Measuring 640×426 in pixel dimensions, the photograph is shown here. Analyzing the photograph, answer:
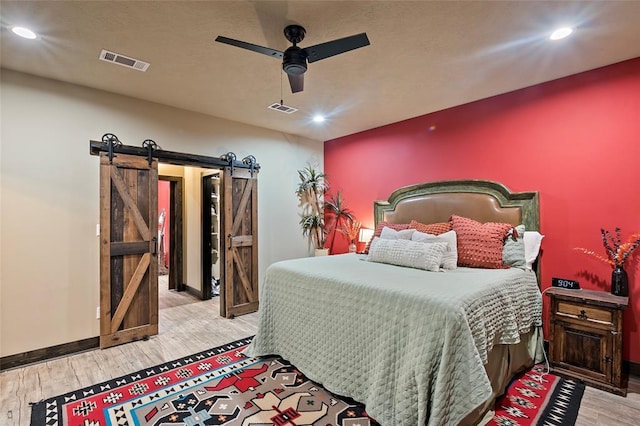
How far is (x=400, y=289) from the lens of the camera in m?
2.10

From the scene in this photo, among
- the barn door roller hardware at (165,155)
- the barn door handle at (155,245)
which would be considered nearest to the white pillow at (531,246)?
the barn door roller hardware at (165,155)

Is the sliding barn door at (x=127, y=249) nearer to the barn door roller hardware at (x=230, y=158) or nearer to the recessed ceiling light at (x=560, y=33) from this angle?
the barn door roller hardware at (x=230, y=158)

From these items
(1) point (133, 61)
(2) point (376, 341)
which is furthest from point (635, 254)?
(1) point (133, 61)

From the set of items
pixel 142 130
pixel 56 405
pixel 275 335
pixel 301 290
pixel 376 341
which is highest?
pixel 142 130

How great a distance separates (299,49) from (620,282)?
329 cm

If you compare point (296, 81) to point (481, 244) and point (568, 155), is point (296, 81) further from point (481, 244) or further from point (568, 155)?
point (568, 155)

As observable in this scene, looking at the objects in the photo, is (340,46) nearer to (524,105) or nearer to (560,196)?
(524,105)

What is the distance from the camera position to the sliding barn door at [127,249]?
3338mm

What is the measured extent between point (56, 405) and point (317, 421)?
1963mm

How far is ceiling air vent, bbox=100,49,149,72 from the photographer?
8.70ft

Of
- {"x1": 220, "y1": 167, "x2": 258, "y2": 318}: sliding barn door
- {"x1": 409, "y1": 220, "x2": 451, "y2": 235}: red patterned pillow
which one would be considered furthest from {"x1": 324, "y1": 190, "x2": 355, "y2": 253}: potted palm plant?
{"x1": 409, "y1": 220, "x2": 451, "y2": 235}: red patterned pillow

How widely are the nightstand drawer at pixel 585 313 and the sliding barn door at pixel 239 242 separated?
12.0 feet

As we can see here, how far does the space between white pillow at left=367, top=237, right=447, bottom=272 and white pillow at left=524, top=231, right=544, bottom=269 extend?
92 cm

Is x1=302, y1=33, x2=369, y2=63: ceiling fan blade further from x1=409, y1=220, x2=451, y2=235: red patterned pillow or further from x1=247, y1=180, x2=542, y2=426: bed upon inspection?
x1=409, y1=220, x2=451, y2=235: red patterned pillow
